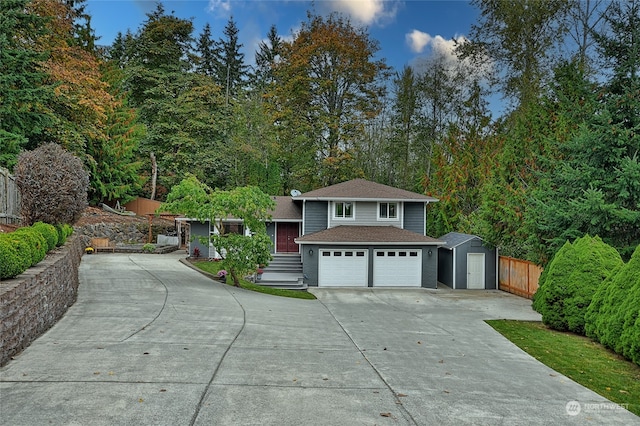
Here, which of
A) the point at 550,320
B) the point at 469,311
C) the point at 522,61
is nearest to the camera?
the point at 550,320

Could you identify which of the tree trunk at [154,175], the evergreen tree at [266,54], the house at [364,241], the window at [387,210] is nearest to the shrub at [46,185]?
the house at [364,241]

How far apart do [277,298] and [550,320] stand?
8547mm

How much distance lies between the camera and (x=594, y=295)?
1023 cm

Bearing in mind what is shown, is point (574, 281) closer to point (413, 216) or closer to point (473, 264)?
point (473, 264)

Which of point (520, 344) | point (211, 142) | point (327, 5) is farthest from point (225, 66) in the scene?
point (520, 344)

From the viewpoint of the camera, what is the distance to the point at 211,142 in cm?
3522

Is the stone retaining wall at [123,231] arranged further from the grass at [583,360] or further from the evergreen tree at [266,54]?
the grass at [583,360]

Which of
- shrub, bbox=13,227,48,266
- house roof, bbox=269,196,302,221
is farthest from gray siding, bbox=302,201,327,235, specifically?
shrub, bbox=13,227,48,266

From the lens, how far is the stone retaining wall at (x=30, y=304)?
20.0 ft

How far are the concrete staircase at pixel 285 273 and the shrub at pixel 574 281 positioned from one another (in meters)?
10.1

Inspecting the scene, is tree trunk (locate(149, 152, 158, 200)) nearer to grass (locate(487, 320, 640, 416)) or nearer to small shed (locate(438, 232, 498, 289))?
small shed (locate(438, 232, 498, 289))

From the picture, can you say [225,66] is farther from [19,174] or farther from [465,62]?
[19,174]

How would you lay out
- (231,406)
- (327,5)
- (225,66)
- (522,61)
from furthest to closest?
(225,66)
(327,5)
(522,61)
(231,406)

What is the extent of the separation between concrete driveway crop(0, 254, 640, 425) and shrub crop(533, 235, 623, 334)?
2095 millimetres
